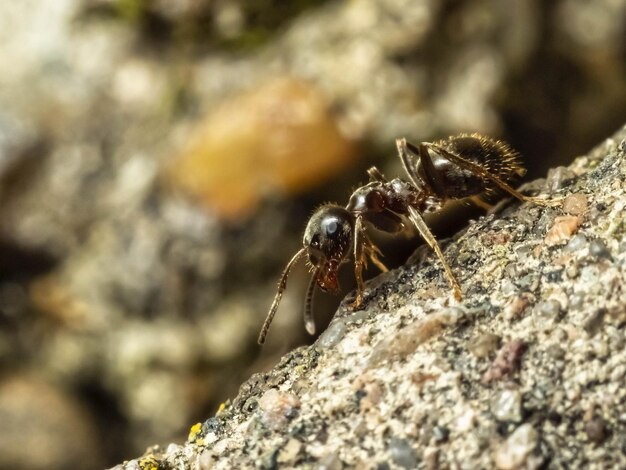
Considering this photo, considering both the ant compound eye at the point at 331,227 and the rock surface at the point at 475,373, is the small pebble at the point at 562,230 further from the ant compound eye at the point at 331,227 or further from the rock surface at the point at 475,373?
the ant compound eye at the point at 331,227

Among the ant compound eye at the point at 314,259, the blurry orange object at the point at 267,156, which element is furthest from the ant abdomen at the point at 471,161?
the blurry orange object at the point at 267,156

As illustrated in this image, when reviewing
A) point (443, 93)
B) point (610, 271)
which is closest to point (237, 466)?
point (610, 271)

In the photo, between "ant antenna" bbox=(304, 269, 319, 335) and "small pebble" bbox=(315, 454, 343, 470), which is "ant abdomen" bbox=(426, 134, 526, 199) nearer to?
"ant antenna" bbox=(304, 269, 319, 335)

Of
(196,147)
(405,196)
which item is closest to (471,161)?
(405,196)

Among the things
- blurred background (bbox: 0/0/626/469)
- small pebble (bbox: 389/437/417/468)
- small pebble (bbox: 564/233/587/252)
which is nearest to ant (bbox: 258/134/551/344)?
small pebble (bbox: 564/233/587/252)

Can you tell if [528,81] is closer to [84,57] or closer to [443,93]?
[443,93]

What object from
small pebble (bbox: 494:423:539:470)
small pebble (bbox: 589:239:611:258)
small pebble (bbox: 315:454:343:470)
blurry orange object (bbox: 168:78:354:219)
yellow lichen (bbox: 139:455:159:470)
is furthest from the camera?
blurry orange object (bbox: 168:78:354:219)
